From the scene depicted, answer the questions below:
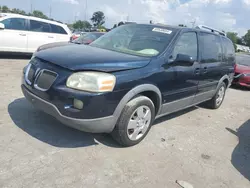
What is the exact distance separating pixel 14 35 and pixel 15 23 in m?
0.44

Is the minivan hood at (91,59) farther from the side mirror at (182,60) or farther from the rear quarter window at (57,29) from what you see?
the rear quarter window at (57,29)

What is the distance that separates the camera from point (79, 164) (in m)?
2.94

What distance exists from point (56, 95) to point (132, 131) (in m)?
1.19

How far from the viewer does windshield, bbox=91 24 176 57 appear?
148 inches

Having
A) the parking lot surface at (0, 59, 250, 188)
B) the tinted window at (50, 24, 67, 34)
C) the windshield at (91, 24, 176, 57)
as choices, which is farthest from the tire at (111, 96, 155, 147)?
the tinted window at (50, 24, 67, 34)

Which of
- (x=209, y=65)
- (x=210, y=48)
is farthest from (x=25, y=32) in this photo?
(x=209, y=65)

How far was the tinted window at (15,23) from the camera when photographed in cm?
897

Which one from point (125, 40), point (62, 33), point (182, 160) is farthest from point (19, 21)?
point (182, 160)

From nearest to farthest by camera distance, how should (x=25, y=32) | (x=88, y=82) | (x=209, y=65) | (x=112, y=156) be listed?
(x=88, y=82) < (x=112, y=156) < (x=209, y=65) < (x=25, y=32)

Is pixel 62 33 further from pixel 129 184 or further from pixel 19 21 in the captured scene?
pixel 129 184

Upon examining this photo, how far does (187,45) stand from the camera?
167 inches

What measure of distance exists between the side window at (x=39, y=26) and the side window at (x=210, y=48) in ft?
23.4

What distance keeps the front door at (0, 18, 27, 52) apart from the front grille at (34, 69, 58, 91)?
6.88m

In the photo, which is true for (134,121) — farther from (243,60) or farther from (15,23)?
(243,60)
